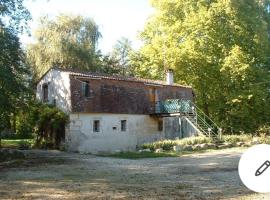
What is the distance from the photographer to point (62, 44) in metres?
44.4

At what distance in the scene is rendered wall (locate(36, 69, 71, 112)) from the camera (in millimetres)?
31094

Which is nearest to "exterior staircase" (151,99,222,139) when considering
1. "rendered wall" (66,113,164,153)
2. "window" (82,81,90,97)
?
"rendered wall" (66,113,164,153)

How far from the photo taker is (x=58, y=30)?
44.9 m

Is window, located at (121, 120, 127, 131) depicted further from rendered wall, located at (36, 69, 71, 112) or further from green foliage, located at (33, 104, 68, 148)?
green foliage, located at (33, 104, 68, 148)

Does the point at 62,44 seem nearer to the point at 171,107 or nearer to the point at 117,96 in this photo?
the point at 117,96

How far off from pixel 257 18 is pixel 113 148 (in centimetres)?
2193

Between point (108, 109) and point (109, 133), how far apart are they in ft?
6.30

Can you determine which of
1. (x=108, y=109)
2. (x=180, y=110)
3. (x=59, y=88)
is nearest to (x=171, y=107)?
(x=180, y=110)

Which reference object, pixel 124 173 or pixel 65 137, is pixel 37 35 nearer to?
pixel 65 137

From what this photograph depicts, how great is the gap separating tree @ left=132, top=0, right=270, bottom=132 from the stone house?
687cm

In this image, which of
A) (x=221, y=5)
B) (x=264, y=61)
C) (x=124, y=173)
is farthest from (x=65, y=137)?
(x=264, y=61)
